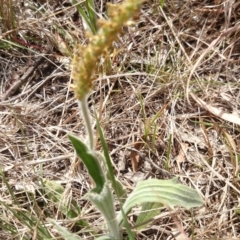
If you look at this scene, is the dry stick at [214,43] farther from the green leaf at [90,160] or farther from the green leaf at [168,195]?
the green leaf at [90,160]

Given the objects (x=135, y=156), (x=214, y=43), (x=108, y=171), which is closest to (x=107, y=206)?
(x=108, y=171)

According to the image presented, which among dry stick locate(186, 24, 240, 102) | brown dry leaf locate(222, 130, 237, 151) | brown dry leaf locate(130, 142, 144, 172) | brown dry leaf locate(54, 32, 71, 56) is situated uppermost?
brown dry leaf locate(54, 32, 71, 56)

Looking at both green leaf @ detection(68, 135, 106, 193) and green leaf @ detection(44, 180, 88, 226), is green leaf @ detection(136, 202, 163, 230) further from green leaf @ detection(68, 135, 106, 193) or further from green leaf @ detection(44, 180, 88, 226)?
green leaf @ detection(68, 135, 106, 193)

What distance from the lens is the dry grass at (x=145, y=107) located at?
5.95 ft

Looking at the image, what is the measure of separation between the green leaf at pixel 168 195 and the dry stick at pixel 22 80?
2.92 feet

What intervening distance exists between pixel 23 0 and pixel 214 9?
36.1 inches

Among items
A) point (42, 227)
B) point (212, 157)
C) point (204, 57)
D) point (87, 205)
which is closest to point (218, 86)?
point (204, 57)

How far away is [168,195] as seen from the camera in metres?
1.51

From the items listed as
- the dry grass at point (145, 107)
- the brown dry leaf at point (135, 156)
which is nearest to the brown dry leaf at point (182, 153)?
the dry grass at point (145, 107)

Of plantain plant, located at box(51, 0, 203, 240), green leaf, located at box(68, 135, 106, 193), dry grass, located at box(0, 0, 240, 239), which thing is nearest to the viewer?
plantain plant, located at box(51, 0, 203, 240)

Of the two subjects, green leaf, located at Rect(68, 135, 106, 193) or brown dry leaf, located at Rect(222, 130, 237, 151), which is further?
brown dry leaf, located at Rect(222, 130, 237, 151)

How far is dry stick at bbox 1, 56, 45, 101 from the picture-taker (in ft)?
7.14

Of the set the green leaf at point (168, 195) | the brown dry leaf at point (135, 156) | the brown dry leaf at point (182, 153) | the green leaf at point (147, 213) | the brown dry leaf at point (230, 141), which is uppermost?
the green leaf at point (168, 195)

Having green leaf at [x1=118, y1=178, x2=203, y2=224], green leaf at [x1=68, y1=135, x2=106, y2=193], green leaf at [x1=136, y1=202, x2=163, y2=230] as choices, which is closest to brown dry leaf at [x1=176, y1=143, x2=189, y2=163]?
green leaf at [x1=136, y1=202, x2=163, y2=230]
